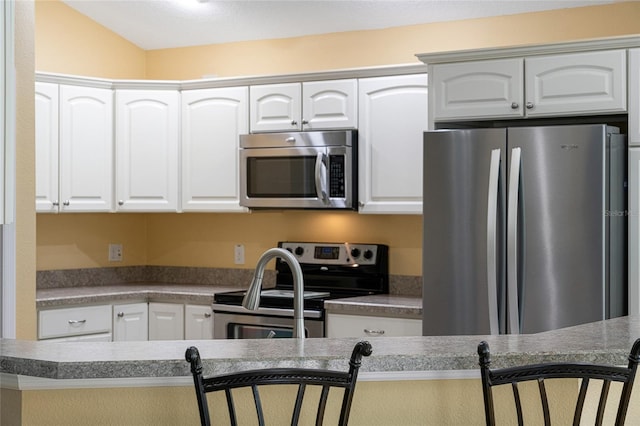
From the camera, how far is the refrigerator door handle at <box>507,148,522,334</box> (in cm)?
381

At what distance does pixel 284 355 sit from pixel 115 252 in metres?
4.12

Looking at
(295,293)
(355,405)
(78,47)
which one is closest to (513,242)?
(295,293)

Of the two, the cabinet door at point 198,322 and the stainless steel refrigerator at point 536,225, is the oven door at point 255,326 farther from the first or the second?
the stainless steel refrigerator at point 536,225

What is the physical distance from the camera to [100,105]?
5.30 meters

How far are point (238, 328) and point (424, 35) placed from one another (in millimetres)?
1911

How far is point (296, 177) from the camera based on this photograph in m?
4.97

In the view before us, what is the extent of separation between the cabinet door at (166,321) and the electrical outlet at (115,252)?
746 millimetres

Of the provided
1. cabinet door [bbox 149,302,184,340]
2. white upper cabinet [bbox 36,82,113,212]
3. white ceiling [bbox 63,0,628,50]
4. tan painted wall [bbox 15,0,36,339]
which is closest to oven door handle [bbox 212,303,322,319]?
cabinet door [bbox 149,302,184,340]

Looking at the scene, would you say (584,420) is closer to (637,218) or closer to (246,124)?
(637,218)

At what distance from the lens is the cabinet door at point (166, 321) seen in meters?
5.12

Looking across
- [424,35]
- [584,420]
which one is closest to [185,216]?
[424,35]

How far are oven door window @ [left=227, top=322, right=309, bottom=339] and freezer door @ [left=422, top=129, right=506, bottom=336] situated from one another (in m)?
0.85

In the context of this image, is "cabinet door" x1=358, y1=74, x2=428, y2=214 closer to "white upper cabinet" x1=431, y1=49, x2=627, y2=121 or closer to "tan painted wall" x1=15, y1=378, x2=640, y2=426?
"white upper cabinet" x1=431, y1=49, x2=627, y2=121

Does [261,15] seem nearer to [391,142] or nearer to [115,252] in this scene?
[391,142]
